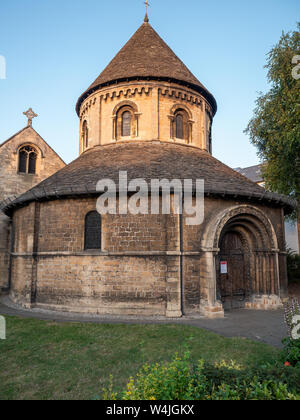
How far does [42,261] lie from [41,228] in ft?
4.53

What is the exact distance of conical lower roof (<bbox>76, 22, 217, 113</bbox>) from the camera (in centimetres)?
1451

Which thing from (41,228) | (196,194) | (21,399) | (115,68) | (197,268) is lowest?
(21,399)

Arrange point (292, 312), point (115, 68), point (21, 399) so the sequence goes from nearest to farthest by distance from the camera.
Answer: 1. point (21, 399)
2. point (292, 312)
3. point (115, 68)

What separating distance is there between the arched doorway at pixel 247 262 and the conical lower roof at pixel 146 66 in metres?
8.08

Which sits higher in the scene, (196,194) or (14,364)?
(196,194)

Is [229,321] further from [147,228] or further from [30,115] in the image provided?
[30,115]

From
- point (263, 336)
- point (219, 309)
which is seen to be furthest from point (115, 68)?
point (263, 336)

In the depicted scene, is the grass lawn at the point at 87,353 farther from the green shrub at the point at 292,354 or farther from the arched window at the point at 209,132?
the arched window at the point at 209,132

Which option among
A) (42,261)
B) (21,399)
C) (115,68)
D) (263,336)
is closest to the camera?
(21,399)

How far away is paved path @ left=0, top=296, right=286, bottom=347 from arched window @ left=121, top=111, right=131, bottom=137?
9.07 meters

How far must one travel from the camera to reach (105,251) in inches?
423

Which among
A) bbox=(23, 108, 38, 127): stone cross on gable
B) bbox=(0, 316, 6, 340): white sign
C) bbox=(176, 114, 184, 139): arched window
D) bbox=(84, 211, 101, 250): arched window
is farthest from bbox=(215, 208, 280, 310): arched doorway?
bbox=(23, 108, 38, 127): stone cross on gable
